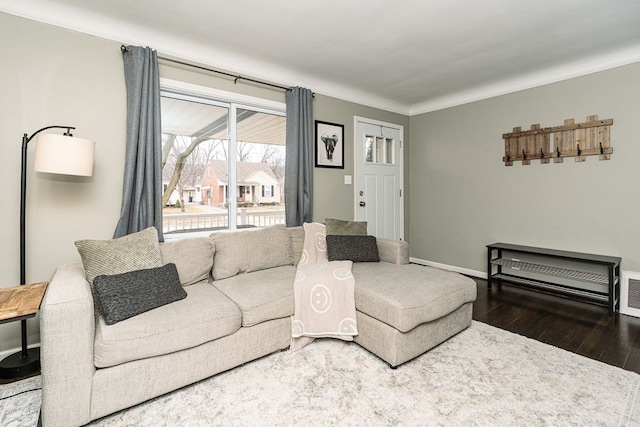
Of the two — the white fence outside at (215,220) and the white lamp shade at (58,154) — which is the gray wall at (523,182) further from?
the white lamp shade at (58,154)

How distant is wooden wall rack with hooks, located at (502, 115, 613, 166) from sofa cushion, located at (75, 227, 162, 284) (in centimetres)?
404

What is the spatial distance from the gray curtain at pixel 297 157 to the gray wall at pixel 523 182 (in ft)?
7.10

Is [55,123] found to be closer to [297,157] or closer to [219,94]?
[219,94]

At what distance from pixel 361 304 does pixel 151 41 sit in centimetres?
281

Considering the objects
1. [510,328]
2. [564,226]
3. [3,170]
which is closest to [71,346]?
[3,170]

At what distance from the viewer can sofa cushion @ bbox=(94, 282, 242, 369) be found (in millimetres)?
1555

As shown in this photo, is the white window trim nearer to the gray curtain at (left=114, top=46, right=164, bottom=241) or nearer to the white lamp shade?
the gray curtain at (left=114, top=46, right=164, bottom=241)

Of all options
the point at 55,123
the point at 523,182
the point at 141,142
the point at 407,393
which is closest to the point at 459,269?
the point at 523,182

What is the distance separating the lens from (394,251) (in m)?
2.95

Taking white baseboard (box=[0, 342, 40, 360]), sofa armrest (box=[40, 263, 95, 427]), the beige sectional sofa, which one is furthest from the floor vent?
white baseboard (box=[0, 342, 40, 360])

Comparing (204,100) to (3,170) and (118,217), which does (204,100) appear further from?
(3,170)

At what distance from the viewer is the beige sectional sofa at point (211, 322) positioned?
146 centimetres

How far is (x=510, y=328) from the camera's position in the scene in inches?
102

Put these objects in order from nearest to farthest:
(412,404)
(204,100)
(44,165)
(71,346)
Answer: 1. (71,346)
2. (412,404)
3. (44,165)
4. (204,100)
